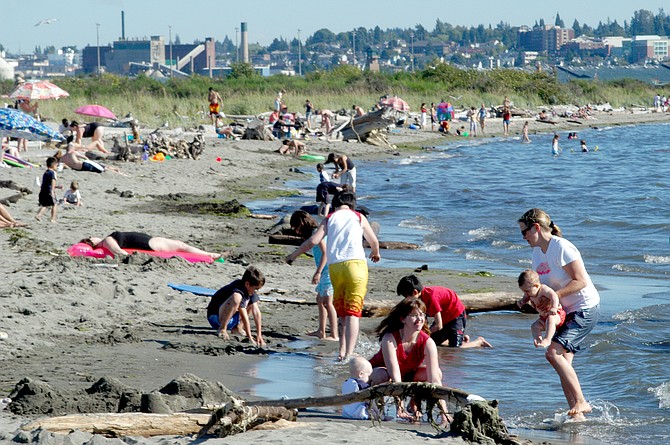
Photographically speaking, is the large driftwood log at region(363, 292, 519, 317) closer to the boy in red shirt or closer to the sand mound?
the boy in red shirt

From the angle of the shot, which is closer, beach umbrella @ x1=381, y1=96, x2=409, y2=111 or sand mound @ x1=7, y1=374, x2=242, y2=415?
sand mound @ x1=7, y1=374, x2=242, y2=415

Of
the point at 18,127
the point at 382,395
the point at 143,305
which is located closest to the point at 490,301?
the point at 143,305

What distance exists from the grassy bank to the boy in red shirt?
90.4 ft

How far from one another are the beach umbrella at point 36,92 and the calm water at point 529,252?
29.6 feet

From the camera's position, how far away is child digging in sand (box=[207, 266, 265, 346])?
9320mm

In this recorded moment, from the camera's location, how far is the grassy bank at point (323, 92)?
4150cm

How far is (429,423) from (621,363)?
356cm

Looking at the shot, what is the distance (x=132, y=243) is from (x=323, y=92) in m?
47.8

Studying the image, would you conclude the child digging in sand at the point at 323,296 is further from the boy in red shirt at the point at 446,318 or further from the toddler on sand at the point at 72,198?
the toddler on sand at the point at 72,198

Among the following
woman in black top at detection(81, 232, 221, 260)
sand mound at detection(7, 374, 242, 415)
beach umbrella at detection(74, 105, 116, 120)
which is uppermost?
beach umbrella at detection(74, 105, 116, 120)

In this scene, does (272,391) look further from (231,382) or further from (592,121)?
(592,121)

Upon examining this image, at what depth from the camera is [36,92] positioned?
3116 centimetres

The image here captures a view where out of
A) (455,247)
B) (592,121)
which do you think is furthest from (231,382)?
(592,121)

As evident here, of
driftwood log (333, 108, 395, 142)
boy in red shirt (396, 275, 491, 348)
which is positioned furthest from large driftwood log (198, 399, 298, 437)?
driftwood log (333, 108, 395, 142)
